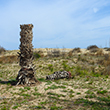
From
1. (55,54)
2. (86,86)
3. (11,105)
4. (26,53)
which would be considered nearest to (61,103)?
(11,105)

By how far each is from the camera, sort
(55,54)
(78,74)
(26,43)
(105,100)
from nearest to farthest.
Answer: (105,100)
(26,43)
(78,74)
(55,54)

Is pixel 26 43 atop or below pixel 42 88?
atop

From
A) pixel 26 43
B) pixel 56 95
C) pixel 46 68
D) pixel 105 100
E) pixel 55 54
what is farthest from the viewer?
pixel 55 54

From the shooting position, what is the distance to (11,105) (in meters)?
6.46

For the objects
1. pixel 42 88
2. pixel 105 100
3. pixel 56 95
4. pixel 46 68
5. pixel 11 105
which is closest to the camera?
pixel 11 105

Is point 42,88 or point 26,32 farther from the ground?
point 26,32

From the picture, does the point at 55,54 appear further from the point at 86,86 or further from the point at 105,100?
the point at 105,100

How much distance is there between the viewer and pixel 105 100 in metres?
6.92

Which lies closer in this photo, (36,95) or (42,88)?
(36,95)

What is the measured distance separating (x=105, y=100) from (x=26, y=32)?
5.85 metres

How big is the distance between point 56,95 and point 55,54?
15.3 metres

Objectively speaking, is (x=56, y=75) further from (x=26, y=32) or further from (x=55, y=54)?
(x=55, y=54)

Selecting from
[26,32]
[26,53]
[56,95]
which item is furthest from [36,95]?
[26,32]

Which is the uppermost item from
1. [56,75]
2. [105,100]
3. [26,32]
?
[26,32]
